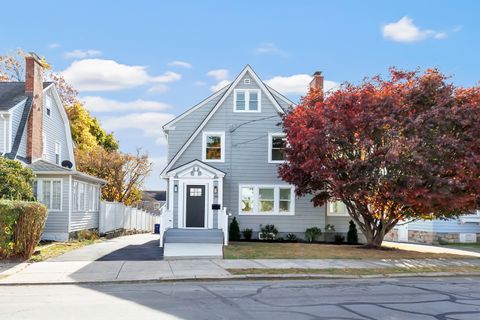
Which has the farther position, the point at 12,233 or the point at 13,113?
→ the point at 13,113

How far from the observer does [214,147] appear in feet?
87.3

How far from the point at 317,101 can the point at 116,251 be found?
1028 centimetres

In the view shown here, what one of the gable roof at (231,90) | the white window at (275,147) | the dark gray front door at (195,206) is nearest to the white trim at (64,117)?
the gable roof at (231,90)

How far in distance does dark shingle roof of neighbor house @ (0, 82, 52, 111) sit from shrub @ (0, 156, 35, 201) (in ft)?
Result: 15.2

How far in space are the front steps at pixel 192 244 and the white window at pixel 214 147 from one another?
469cm

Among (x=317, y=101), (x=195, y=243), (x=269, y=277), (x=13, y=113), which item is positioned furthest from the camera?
(x=13, y=113)

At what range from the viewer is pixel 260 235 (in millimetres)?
26312

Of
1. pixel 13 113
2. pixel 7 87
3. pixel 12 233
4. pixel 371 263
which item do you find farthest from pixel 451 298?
pixel 7 87

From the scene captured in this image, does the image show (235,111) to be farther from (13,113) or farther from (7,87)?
(7,87)

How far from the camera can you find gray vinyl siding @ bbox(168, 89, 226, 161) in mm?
27219

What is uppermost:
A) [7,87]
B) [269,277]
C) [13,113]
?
[7,87]

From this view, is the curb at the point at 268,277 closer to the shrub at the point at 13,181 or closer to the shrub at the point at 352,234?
the shrub at the point at 13,181

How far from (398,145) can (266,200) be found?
28.6 ft

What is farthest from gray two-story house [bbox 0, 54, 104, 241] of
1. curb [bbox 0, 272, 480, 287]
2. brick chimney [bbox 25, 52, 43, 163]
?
curb [bbox 0, 272, 480, 287]
